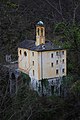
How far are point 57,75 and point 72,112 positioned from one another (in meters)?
1.89

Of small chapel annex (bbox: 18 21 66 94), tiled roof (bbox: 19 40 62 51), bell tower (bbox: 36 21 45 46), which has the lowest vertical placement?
small chapel annex (bbox: 18 21 66 94)

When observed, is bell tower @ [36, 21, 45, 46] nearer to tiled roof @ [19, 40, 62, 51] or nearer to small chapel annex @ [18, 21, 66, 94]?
small chapel annex @ [18, 21, 66, 94]

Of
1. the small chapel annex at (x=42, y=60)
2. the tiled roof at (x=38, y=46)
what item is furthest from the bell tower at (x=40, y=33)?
the tiled roof at (x=38, y=46)

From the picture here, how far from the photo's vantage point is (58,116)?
8117mm

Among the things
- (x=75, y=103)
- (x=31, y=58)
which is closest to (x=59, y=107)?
(x=75, y=103)

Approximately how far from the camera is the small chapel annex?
9.10 m

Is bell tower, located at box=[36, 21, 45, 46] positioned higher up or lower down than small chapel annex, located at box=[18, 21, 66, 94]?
higher up

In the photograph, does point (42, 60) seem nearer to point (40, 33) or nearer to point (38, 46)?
point (38, 46)

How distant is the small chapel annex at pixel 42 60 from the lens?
9102mm

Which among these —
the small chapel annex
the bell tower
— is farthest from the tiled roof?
the bell tower

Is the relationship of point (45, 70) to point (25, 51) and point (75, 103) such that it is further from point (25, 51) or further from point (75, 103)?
point (75, 103)

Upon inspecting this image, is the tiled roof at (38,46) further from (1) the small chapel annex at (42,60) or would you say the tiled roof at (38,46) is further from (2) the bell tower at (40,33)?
(2) the bell tower at (40,33)

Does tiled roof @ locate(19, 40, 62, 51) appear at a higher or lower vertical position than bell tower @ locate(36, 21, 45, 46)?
lower

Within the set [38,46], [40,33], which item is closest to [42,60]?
[38,46]
